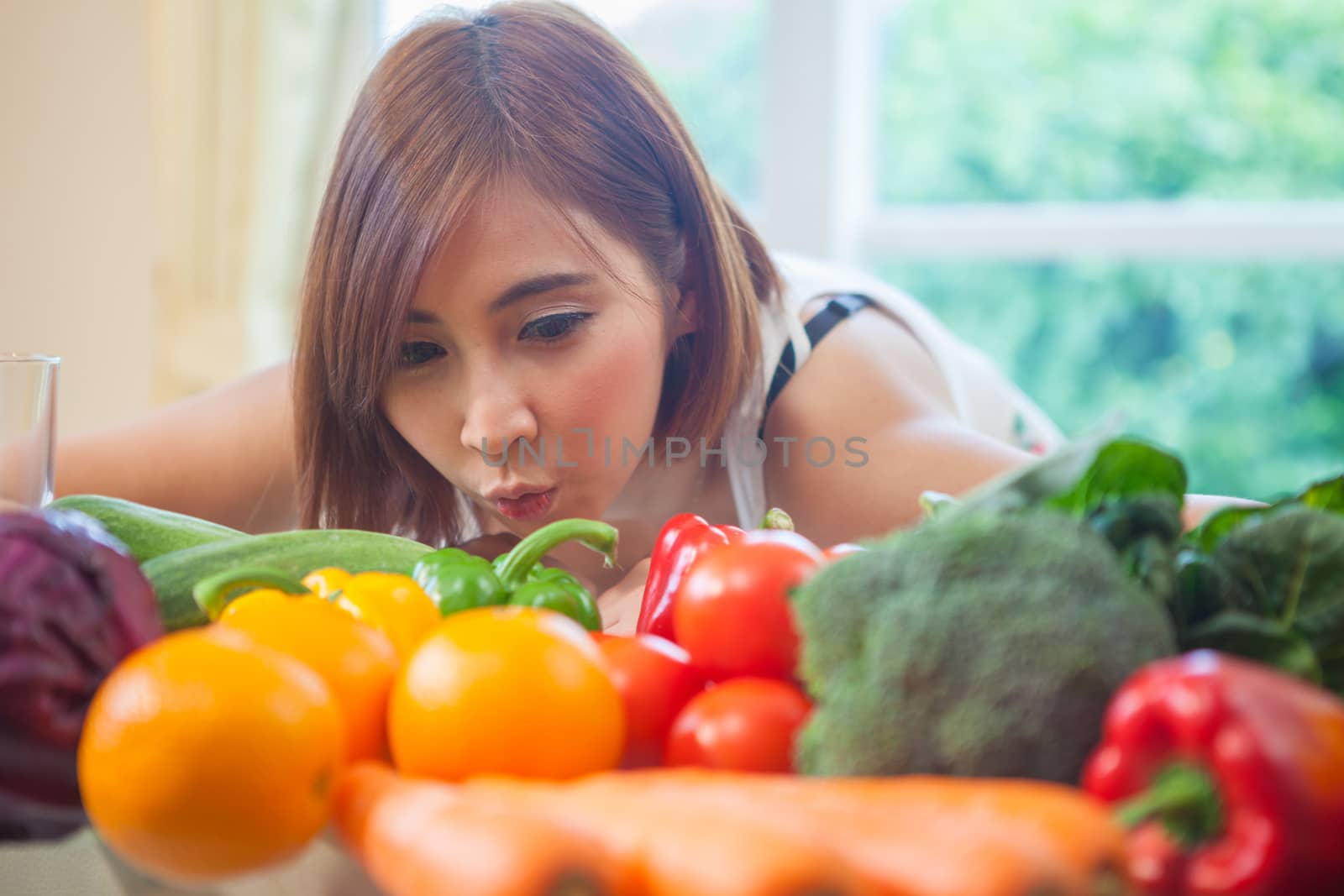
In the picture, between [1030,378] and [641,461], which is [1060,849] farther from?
[1030,378]

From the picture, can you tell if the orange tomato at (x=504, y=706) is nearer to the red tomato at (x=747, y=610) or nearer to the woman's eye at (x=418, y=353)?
the red tomato at (x=747, y=610)

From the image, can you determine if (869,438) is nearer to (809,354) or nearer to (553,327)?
(809,354)

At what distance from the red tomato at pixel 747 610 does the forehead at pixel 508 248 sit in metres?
0.55

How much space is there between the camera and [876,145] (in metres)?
2.48

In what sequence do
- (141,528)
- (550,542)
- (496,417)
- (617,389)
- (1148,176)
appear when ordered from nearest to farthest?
(550,542) < (141,528) < (496,417) < (617,389) < (1148,176)

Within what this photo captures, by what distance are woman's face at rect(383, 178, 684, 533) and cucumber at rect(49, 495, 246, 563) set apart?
23 cm

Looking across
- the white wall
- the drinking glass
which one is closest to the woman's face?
the drinking glass

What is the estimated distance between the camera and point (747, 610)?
44 centimetres

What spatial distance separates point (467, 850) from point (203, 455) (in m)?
1.29

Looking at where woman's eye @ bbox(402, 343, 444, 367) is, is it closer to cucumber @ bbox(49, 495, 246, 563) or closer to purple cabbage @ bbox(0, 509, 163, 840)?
cucumber @ bbox(49, 495, 246, 563)

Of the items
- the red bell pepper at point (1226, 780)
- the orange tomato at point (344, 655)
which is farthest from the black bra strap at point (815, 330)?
the red bell pepper at point (1226, 780)

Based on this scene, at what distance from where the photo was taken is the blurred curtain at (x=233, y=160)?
7.23ft

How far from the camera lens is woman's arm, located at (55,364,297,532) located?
141cm

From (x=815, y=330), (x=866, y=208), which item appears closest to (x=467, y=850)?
(x=815, y=330)
